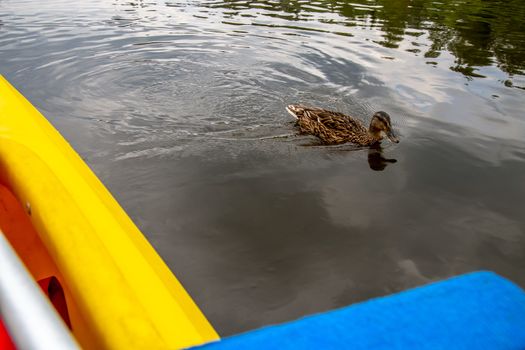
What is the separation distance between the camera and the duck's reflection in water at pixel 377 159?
5117 mm

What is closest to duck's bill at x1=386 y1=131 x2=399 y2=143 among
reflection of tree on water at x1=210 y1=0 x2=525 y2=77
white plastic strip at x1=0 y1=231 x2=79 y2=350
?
reflection of tree on water at x1=210 y1=0 x2=525 y2=77

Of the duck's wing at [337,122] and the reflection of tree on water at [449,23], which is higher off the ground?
the reflection of tree on water at [449,23]

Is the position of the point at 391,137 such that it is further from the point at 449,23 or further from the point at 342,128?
the point at 449,23

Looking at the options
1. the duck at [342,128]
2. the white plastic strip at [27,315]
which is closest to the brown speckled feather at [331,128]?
the duck at [342,128]

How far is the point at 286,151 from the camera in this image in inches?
209

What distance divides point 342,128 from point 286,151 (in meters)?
0.85

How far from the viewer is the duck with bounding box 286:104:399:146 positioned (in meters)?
5.50

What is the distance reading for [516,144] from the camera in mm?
5547

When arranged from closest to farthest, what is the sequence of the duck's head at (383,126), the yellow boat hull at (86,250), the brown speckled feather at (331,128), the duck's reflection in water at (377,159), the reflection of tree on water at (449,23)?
the yellow boat hull at (86,250)
the duck's reflection in water at (377,159)
the duck's head at (383,126)
the brown speckled feather at (331,128)
the reflection of tree on water at (449,23)

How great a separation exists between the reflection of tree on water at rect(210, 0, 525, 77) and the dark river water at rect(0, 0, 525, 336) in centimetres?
11

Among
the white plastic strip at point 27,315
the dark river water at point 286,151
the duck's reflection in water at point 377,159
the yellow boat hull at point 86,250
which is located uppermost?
the white plastic strip at point 27,315

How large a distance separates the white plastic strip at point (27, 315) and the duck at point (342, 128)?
453 centimetres

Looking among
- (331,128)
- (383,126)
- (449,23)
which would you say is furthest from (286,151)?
(449,23)

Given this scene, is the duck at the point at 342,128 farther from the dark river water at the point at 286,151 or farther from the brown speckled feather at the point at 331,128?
the dark river water at the point at 286,151
